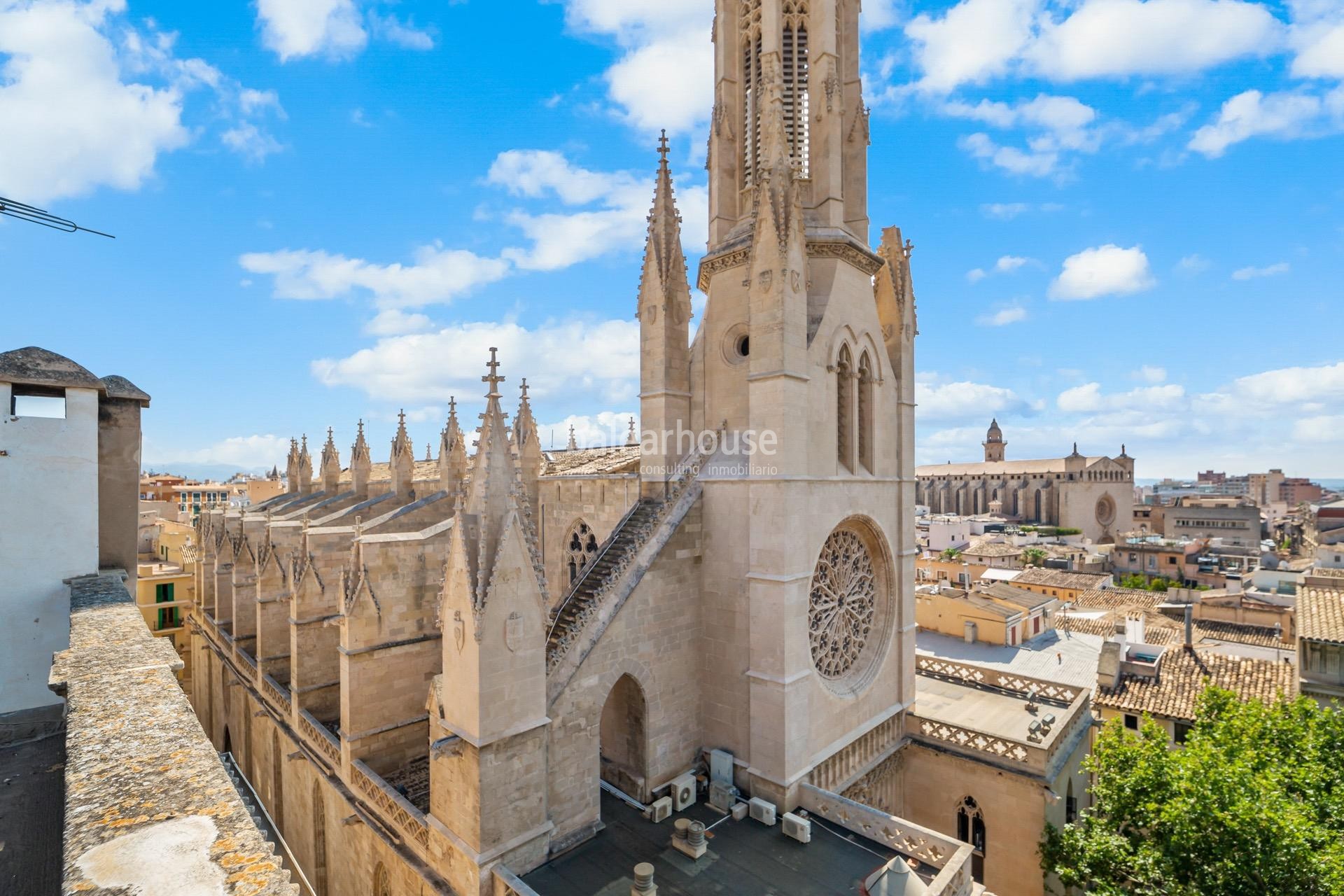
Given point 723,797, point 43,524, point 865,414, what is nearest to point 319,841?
point 723,797

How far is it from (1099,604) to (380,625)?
46.5 metres

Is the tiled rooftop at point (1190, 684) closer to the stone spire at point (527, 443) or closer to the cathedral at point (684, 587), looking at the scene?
the cathedral at point (684, 587)

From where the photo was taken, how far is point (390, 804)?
39.7ft

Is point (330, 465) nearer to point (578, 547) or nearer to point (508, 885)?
point (578, 547)

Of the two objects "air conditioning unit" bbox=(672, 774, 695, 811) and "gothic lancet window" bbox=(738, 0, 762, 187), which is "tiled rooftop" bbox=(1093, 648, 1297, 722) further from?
"gothic lancet window" bbox=(738, 0, 762, 187)

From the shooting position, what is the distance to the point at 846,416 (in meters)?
15.4

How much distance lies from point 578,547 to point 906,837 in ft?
36.7

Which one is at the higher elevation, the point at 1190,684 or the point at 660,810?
the point at 660,810

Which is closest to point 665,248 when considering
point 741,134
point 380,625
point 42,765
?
point 741,134

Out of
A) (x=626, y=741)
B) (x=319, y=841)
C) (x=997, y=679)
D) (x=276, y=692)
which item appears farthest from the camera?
(x=997, y=679)

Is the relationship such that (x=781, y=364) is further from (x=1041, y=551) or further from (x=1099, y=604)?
(x=1041, y=551)

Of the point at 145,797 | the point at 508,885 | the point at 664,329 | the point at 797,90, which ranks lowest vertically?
the point at 508,885

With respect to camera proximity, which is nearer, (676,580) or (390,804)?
(390,804)

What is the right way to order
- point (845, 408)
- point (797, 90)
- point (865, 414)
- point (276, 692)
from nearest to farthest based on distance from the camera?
point (845, 408) < point (797, 90) < point (865, 414) < point (276, 692)
